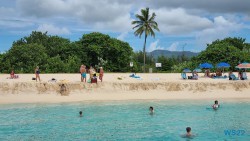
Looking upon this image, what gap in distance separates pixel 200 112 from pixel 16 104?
15.7 meters

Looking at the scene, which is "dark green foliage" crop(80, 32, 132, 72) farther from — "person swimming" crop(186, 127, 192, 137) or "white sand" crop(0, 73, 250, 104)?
"person swimming" crop(186, 127, 192, 137)

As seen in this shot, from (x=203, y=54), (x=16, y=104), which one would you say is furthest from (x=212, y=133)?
(x=203, y=54)

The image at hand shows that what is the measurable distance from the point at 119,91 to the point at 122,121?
10.9 m

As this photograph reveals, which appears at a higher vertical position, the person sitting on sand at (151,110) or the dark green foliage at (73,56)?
the dark green foliage at (73,56)

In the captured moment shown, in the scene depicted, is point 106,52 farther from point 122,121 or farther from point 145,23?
point 122,121

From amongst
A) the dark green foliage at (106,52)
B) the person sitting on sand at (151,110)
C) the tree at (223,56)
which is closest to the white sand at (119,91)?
the person sitting on sand at (151,110)

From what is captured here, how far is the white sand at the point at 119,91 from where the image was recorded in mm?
30484

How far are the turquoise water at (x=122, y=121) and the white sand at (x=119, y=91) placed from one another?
2039 millimetres

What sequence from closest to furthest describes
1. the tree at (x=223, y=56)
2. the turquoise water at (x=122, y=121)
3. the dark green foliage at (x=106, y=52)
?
the turquoise water at (x=122, y=121)
the tree at (x=223, y=56)
the dark green foliage at (x=106, y=52)

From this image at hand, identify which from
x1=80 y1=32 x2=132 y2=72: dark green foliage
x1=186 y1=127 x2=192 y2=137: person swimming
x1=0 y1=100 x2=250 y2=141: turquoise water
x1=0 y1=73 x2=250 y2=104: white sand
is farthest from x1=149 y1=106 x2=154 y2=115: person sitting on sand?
x1=80 y1=32 x2=132 y2=72: dark green foliage

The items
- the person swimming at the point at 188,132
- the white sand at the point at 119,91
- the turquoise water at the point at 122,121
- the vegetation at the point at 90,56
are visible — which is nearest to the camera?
the person swimming at the point at 188,132

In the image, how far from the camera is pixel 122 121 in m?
21.8

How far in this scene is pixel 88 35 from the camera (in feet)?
236

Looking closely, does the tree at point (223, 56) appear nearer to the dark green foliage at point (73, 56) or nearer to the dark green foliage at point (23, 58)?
the dark green foliage at point (73, 56)
